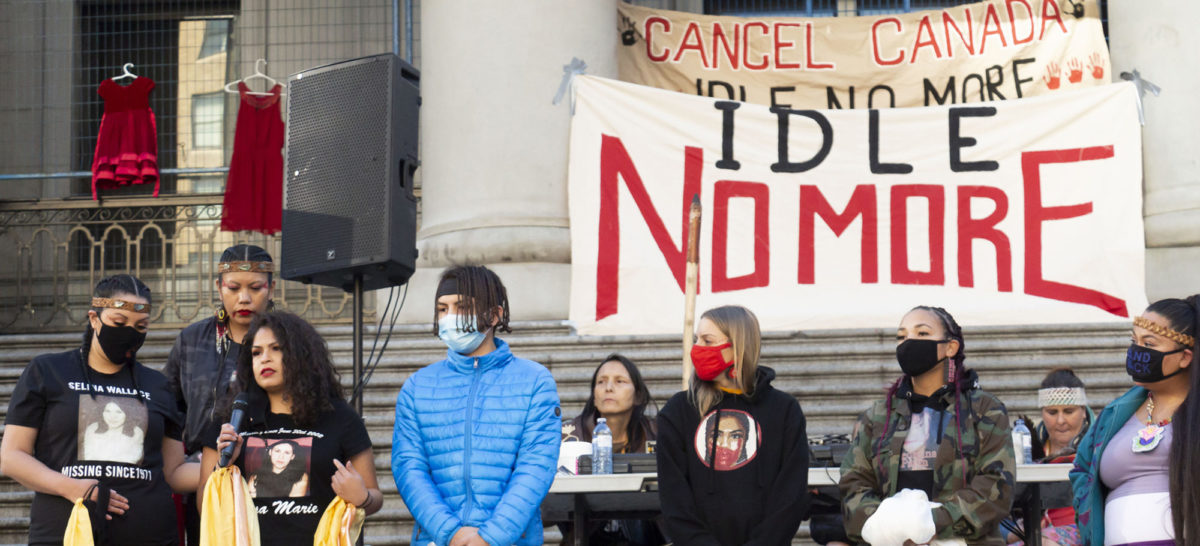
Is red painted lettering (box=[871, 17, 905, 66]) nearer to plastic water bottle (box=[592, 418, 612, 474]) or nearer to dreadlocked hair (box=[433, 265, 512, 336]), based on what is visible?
plastic water bottle (box=[592, 418, 612, 474])

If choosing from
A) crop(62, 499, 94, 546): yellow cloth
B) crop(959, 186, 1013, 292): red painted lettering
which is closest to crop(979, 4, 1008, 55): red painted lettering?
crop(959, 186, 1013, 292): red painted lettering

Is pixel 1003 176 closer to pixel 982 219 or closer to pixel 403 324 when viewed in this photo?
pixel 982 219

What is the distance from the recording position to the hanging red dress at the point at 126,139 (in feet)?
45.6

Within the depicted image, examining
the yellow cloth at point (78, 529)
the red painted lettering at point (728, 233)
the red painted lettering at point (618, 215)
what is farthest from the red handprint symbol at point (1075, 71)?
the yellow cloth at point (78, 529)

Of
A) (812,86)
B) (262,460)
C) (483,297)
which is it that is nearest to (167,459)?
(262,460)

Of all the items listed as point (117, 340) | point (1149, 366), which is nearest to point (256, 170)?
point (117, 340)

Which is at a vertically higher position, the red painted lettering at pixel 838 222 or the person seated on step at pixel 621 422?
the red painted lettering at pixel 838 222

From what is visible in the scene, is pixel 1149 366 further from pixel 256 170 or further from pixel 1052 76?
pixel 256 170

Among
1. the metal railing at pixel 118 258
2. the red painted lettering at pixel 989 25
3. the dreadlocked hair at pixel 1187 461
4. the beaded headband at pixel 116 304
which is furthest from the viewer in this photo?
the metal railing at pixel 118 258

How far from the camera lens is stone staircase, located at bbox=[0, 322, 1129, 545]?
972cm

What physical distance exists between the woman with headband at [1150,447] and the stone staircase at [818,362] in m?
3.92

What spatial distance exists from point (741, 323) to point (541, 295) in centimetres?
608

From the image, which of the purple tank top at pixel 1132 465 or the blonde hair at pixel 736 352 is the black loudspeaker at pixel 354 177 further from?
the purple tank top at pixel 1132 465

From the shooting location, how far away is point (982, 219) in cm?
1102
